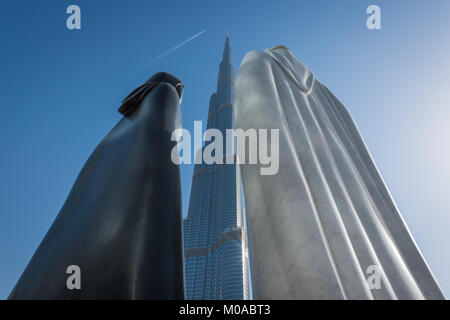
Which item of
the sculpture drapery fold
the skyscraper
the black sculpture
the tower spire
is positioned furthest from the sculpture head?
the tower spire

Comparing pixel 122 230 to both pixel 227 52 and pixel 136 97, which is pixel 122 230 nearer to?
pixel 136 97

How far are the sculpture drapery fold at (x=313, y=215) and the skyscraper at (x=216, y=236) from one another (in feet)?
210

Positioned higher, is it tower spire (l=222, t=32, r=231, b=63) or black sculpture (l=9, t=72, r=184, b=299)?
tower spire (l=222, t=32, r=231, b=63)

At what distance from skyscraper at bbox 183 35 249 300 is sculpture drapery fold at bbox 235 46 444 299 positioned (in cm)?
6405

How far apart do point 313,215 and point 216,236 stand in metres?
80.3

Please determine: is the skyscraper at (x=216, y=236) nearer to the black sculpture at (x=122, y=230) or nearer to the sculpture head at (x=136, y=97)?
the sculpture head at (x=136, y=97)

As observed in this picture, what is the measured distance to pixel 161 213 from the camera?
66.6 inches

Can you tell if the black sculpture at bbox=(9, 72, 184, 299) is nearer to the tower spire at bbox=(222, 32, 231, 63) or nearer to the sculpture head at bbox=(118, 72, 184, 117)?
the sculpture head at bbox=(118, 72, 184, 117)

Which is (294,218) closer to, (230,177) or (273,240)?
(273,240)

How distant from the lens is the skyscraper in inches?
2640

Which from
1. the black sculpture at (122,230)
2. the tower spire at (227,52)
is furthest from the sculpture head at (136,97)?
the tower spire at (227,52)
